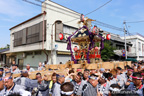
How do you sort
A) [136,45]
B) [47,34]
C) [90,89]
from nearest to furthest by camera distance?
1. [90,89]
2. [47,34]
3. [136,45]

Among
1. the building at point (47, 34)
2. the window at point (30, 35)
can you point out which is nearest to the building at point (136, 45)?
the building at point (47, 34)

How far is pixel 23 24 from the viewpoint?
593 inches

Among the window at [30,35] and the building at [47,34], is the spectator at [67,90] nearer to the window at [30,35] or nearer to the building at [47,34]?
the building at [47,34]

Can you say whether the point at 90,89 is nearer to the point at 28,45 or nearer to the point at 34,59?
the point at 34,59

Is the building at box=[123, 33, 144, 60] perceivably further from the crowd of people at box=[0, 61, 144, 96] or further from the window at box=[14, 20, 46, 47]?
the crowd of people at box=[0, 61, 144, 96]

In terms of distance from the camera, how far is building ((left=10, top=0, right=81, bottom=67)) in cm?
1155

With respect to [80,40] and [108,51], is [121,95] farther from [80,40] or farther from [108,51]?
[108,51]

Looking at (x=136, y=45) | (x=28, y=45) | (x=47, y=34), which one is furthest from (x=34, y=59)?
(x=136, y=45)

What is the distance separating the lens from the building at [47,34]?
11.6m

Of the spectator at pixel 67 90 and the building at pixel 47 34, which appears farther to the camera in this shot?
the building at pixel 47 34

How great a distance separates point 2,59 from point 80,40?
21979 mm

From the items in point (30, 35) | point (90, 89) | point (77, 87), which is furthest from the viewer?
point (30, 35)

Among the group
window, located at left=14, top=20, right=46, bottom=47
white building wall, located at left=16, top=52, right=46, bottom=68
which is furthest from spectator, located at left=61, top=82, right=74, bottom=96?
white building wall, located at left=16, top=52, right=46, bottom=68

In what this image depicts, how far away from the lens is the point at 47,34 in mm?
11523
